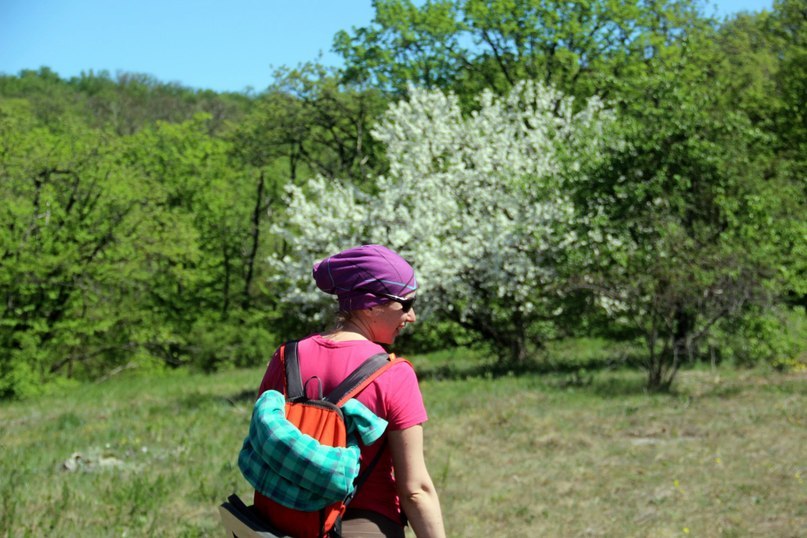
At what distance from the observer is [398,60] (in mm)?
31484

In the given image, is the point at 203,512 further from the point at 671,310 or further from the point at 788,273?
the point at 788,273

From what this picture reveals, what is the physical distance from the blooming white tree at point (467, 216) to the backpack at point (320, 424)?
1493 cm

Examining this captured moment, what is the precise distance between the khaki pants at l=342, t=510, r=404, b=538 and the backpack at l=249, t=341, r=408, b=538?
0.22 feet

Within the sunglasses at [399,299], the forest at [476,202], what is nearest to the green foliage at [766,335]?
A: the forest at [476,202]

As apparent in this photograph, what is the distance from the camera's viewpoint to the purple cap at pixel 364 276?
2.89 m

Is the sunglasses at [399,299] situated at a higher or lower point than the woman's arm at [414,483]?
higher

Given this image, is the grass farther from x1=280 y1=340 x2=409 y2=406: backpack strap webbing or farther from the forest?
x1=280 y1=340 x2=409 y2=406: backpack strap webbing

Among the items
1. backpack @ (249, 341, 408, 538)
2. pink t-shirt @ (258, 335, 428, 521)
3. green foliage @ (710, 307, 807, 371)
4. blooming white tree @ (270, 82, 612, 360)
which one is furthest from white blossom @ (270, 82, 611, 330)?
backpack @ (249, 341, 408, 538)

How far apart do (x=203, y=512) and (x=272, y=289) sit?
3119 centimetres

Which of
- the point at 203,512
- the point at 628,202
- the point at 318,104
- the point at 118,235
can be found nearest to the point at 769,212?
the point at 628,202

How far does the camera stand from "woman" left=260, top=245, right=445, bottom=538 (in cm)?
276

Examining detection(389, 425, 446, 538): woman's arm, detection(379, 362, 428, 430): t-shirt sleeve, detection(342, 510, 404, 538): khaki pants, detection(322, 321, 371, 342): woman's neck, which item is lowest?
detection(342, 510, 404, 538): khaki pants

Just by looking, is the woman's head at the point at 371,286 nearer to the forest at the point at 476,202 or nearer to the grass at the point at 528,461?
the grass at the point at 528,461

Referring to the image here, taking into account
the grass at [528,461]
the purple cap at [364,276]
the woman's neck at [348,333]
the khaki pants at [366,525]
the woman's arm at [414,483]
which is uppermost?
the purple cap at [364,276]
